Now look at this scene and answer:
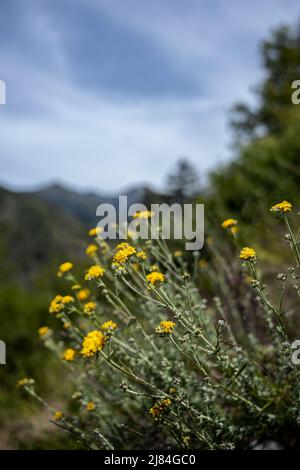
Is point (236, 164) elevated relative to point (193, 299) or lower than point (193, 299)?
elevated

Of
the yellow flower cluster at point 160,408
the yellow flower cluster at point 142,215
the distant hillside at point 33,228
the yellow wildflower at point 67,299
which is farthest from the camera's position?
the distant hillside at point 33,228

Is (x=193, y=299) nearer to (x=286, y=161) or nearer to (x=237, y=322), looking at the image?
(x=237, y=322)

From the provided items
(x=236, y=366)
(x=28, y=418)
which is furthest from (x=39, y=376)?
(x=236, y=366)

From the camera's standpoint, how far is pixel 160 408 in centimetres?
159

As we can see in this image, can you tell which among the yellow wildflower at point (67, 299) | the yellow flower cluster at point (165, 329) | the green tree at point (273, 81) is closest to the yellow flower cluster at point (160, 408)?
the yellow flower cluster at point (165, 329)

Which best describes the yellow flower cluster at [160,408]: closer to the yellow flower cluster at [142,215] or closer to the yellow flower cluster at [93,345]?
the yellow flower cluster at [93,345]

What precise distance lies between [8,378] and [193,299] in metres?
3.86

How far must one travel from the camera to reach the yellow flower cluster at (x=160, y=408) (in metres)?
1.58

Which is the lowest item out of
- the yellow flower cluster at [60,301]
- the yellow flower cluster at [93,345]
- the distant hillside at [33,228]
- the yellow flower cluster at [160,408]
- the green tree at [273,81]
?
the yellow flower cluster at [160,408]

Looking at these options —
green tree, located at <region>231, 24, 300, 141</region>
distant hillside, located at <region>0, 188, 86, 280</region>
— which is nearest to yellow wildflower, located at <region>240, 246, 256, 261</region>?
green tree, located at <region>231, 24, 300, 141</region>

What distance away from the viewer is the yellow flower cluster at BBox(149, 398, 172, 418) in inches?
62.1

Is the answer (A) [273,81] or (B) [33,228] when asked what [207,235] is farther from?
(B) [33,228]

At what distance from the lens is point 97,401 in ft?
7.07
